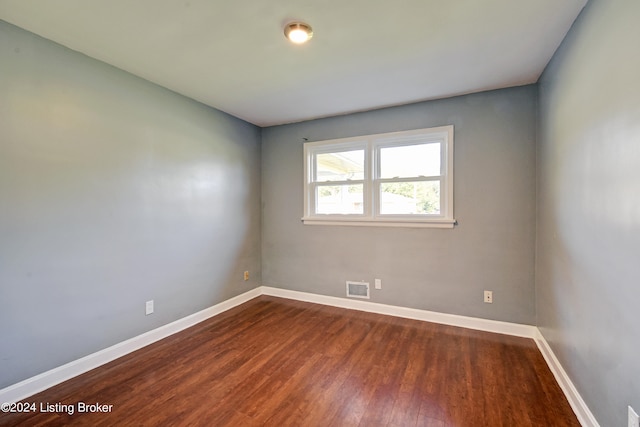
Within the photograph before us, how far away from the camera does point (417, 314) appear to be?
3227 mm

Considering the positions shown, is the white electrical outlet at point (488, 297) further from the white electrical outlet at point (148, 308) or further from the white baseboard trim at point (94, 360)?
the white electrical outlet at point (148, 308)

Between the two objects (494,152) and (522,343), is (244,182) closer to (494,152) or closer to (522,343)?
(494,152)

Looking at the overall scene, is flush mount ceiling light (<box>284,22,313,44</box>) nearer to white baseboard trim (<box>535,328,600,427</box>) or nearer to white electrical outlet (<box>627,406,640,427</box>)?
white electrical outlet (<box>627,406,640,427</box>)

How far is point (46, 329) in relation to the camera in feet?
6.59

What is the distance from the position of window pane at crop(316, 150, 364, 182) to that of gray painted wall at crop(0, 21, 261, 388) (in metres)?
1.38

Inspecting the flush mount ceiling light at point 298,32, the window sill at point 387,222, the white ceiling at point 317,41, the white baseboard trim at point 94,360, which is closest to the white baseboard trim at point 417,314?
the window sill at point 387,222

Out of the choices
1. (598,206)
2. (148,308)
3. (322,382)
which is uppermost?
(598,206)

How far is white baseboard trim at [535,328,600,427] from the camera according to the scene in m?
1.61

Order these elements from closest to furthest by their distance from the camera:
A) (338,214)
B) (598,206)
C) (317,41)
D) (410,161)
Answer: (598,206)
(317,41)
(410,161)
(338,214)

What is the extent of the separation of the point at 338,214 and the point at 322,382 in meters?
2.11

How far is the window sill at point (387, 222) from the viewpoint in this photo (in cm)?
308

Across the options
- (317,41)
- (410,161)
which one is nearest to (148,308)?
(317,41)

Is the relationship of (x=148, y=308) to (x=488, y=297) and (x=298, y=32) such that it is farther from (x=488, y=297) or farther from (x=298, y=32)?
(x=488, y=297)

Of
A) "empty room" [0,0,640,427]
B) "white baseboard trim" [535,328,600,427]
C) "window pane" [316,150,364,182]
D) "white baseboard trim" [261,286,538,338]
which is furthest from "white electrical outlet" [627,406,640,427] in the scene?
"window pane" [316,150,364,182]
